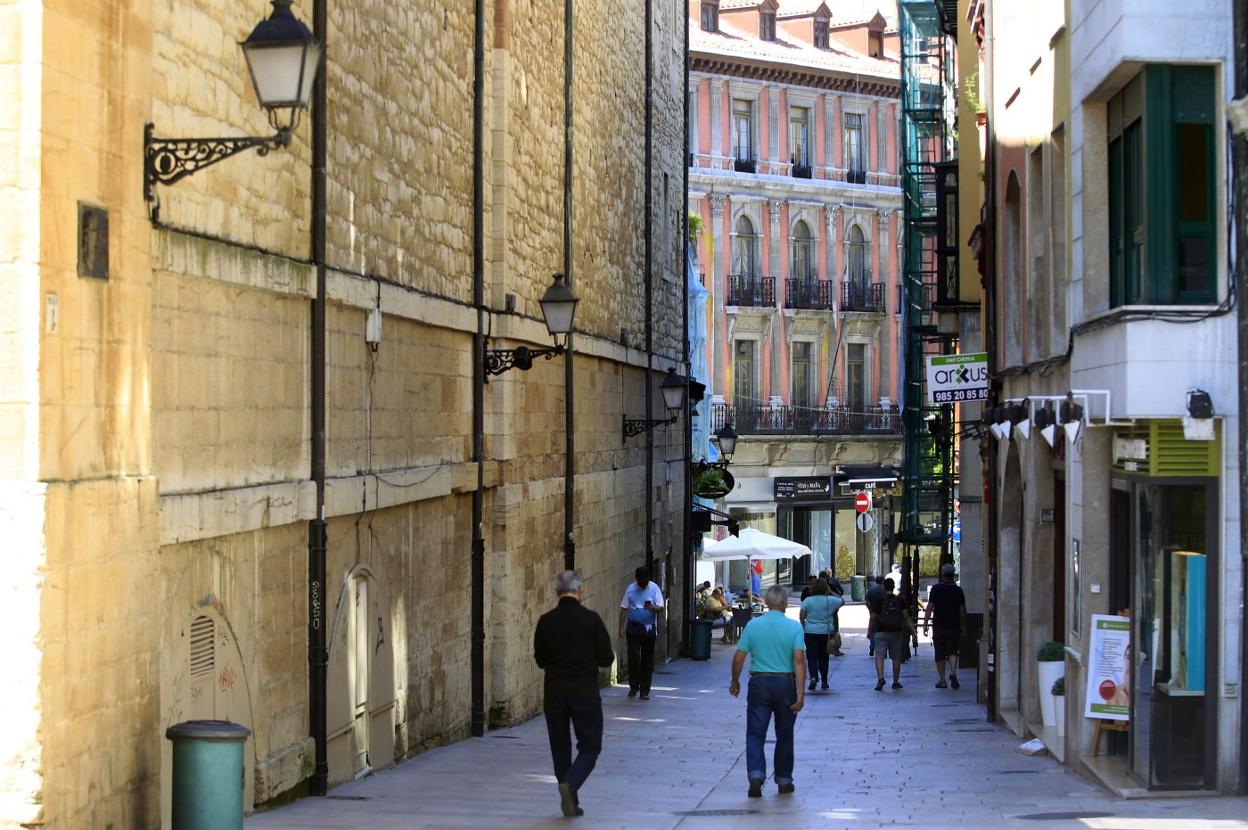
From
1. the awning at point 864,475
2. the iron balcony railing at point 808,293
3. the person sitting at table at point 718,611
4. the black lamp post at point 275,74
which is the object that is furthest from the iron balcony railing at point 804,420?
the black lamp post at point 275,74

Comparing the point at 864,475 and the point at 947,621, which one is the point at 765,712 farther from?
the point at 864,475

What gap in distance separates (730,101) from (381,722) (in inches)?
1698

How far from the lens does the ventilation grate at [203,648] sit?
991cm

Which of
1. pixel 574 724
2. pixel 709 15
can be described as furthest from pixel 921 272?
pixel 709 15

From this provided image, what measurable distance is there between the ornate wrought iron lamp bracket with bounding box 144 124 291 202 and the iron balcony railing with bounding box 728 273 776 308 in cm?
4645

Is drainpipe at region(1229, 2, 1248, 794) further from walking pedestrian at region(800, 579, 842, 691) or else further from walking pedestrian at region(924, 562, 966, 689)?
walking pedestrian at region(924, 562, 966, 689)

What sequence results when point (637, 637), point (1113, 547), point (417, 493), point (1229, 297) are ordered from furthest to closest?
point (637, 637) → point (417, 493) → point (1113, 547) → point (1229, 297)

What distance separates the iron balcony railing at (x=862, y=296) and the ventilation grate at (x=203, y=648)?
4879cm

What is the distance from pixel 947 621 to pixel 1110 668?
10.6 metres

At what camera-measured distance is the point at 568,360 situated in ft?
68.7

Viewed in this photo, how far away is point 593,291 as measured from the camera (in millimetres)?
23406

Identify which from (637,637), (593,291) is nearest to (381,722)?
(637,637)

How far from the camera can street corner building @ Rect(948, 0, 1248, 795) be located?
37.7ft

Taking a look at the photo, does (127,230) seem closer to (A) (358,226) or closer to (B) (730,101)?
(A) (358,226)
